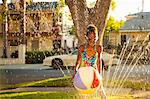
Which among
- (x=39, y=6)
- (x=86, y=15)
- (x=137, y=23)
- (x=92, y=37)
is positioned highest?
(x=39, y=6)

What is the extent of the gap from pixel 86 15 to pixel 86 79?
487 cm

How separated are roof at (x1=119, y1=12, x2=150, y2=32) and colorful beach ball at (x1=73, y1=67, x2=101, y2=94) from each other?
1338 inches

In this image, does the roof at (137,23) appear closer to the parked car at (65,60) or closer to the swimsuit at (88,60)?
the parked car at (65,60)

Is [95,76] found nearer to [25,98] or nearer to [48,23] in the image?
[25,98]

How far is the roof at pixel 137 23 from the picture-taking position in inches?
1631

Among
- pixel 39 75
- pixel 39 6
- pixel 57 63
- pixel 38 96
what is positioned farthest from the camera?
pixel 39 6

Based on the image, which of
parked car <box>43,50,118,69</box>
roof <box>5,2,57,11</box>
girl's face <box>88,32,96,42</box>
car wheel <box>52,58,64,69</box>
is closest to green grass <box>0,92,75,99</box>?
girl's face <box>88,32,96,42</box>

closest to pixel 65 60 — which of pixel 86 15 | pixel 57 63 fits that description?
pixel 57 63

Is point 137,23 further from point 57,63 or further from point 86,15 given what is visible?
point 86,15

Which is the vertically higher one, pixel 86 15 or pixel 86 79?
pixel 86 15

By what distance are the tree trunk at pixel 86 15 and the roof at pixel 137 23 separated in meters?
29.4

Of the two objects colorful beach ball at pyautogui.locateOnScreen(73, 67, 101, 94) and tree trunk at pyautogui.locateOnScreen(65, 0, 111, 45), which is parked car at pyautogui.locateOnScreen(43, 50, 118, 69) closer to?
tree trunk at pyautogui.locateOnScreen(65, 0, 111, 45)

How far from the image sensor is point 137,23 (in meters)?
43.5

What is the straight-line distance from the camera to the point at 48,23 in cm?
3938
